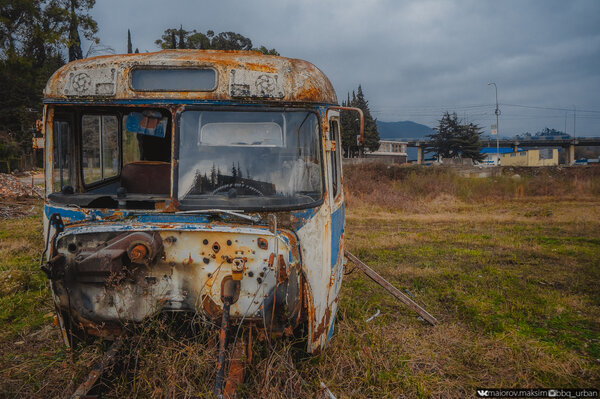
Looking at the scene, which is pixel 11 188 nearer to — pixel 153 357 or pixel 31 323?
pixel 31 323

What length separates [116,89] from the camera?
3.49m

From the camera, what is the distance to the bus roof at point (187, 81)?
3424mm

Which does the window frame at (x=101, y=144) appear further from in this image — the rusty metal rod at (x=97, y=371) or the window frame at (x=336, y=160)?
the window frame at (x=336, y=160)

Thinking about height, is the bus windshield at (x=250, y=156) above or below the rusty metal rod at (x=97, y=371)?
above

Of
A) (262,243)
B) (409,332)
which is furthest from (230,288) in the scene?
(409,332)

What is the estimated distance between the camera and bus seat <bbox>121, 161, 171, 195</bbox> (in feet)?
14.5

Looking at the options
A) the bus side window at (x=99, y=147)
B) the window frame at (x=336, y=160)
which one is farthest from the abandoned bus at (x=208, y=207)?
the bus side window at (x=99, y=147)

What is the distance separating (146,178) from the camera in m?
4.46

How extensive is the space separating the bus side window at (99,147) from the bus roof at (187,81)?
87 centimetres

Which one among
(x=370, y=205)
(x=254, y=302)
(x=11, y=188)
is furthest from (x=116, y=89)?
(x=11, y=188)

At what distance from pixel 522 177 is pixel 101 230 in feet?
73.1

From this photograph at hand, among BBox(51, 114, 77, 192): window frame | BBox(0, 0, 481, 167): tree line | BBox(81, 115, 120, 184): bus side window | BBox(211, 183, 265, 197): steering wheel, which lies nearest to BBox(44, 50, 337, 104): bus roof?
BBox(51, 114, 77, 192): window frame

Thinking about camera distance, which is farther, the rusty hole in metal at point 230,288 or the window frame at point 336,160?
the window frame at point 336,160

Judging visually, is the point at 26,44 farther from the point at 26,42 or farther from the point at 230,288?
the point at 230,288
